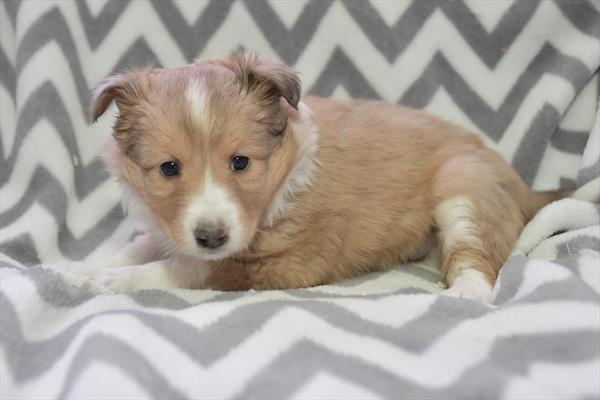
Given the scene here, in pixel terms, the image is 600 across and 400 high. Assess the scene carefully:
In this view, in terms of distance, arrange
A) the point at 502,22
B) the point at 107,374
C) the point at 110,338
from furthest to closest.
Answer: the point at 502,22, the point at 110,338, the point at 107,374

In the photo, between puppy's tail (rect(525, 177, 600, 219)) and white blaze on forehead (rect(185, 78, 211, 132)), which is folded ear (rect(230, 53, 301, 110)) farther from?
puppy's tail (rect(525, 177, 600, 219))

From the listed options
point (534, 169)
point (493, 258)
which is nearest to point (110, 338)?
point (493, 258)

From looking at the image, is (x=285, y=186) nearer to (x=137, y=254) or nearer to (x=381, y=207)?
(x=381, y=207)

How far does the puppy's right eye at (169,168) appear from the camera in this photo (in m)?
2.63

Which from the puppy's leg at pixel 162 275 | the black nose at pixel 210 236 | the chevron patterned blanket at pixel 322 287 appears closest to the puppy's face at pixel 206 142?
the black nose at pixel 210 236

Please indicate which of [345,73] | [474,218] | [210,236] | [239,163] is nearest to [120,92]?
[239,163]

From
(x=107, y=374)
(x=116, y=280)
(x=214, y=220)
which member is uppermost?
(x=214, y=220)

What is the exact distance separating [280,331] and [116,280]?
94cm

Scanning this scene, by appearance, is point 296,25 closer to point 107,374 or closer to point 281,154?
point 281,154

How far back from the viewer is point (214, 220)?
2525mm

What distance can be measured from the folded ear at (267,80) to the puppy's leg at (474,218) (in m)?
0.86

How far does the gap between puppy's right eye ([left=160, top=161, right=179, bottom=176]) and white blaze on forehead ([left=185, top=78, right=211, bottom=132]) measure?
0.20 metres

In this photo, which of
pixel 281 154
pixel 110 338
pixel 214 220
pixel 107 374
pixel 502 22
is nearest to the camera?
pixel 107 374

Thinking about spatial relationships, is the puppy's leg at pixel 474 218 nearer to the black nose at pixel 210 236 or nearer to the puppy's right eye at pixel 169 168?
the black nose at pixel 210 236
